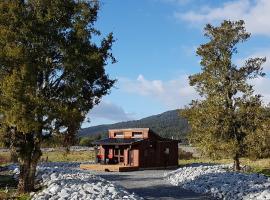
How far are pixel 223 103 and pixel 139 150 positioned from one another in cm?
1396

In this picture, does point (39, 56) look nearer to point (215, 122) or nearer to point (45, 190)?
point (45, 190)

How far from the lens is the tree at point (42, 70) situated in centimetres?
2167

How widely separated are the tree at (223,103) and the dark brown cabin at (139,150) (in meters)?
11.6

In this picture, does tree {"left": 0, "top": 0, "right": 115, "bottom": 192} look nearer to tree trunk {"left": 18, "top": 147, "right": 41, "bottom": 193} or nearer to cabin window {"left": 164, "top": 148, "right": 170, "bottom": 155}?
tree trunk {"left": 18, "top": 147, "right": 41, "bottom": 193}

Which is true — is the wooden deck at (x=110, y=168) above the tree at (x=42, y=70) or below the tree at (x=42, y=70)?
below

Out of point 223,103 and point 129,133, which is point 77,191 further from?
point 129,133

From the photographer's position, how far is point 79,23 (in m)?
23.6

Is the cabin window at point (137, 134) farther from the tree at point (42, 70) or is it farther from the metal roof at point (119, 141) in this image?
the tree at point (42, 70)

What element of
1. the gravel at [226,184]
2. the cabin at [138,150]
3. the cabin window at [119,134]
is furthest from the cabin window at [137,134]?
the gravel at [226,184]

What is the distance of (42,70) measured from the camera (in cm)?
2302

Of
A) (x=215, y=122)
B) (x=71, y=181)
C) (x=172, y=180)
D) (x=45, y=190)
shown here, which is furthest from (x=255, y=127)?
(x=45, y=190)

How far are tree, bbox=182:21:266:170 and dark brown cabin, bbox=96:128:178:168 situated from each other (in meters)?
11.6

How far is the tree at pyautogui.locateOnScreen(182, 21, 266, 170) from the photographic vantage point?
34.9 metres

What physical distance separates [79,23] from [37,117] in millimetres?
5342
